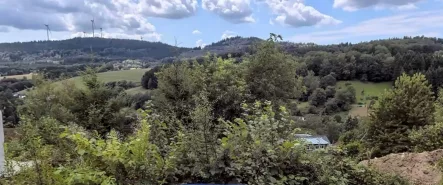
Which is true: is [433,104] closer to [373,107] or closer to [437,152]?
[373,107]

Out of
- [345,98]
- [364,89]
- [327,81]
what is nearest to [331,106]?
[345,98]

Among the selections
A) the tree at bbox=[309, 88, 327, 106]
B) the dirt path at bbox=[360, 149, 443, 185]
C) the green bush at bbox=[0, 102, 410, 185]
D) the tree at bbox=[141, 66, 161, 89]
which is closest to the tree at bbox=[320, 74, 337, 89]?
the tree at bbox=[309, 88, 327, 106]

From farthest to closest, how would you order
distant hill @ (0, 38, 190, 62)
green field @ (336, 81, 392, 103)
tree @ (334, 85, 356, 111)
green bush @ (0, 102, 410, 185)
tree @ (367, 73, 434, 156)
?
green field @ (336, 81, 392, 103)
tree @ (334, 85, 356, 111)
distant hill @ (0, 38, 190, 62)
tree @ (367, 73, 434, 156)
green bush @ (0, 102, 410, 185)

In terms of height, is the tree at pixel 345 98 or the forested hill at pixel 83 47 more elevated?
the forested hill at pixel 83 47

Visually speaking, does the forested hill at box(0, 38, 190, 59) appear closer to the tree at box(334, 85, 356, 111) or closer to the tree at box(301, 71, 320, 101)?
the tree at box(301, 71, 320, 101)

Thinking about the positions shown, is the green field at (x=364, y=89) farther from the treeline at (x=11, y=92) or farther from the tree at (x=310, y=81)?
the treeline at (x=11, y=92)

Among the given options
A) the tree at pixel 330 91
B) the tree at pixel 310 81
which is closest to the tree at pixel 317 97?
the tree at pixel 330 91

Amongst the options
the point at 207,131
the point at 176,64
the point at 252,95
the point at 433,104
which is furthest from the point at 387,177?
the point at 433,104

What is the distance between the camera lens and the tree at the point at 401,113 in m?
11.2

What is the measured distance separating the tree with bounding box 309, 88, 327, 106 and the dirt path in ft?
102

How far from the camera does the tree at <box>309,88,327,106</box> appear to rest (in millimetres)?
38184

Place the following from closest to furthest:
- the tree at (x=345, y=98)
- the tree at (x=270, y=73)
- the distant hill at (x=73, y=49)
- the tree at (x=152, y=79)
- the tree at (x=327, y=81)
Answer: the tree at (x=270, y=73) < the tree at (x=152, y=79) < the distant hill at (x=73, y=49) < the tree at (x=345, y=98) < the tree at (x=327, y=81)

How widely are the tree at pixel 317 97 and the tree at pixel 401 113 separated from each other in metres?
26.2

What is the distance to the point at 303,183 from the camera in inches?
155
